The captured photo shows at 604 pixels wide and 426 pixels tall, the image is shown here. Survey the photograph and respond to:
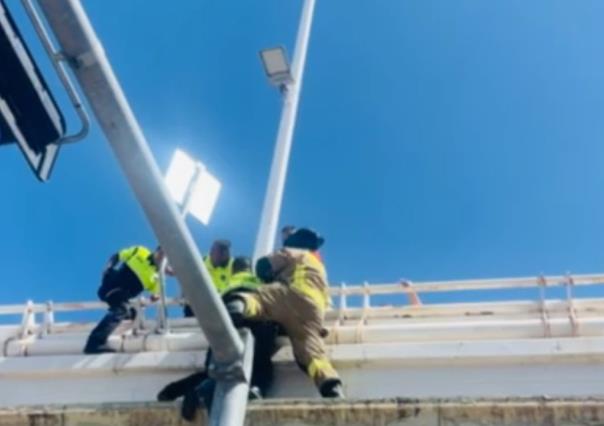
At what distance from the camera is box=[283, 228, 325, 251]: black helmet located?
945cm

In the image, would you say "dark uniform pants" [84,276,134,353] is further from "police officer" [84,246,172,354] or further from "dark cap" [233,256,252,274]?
"dark cap" [233,256,252,274]

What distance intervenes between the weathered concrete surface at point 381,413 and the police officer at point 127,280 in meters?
2.10

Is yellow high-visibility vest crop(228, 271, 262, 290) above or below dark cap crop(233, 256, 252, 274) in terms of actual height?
below

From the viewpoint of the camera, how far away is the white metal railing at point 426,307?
8.55 metres

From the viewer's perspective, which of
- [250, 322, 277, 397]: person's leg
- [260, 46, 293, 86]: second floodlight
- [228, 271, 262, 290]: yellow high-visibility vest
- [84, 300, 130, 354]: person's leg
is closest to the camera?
[250, 322, 277, 397]: person's leg

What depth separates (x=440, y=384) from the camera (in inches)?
308

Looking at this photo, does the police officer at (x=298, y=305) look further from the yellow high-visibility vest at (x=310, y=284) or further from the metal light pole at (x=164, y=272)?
the metal light pole at (x=164, y=272)

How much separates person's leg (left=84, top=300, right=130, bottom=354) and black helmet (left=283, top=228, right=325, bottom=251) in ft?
5.34

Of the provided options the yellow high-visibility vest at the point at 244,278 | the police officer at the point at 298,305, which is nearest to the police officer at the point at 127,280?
the yellow high-visibility vest at the point at 244,278

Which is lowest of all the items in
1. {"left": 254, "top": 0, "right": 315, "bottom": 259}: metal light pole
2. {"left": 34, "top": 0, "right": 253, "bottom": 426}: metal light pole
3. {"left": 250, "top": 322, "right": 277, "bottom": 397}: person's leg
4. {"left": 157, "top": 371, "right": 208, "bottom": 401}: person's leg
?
{"left": 34, "top": 0, "right": 253, "bottom": 426}: metal light pole

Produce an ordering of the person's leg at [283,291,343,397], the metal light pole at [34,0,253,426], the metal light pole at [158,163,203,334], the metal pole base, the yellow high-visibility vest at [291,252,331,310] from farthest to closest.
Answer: the yellow high-visibility vest at [291,252,331,310], the person's leg at [283,291,343,397], the metal light pole at [158,163,203,334], the metal pole base, the metal light pole at [34,0,253,426]

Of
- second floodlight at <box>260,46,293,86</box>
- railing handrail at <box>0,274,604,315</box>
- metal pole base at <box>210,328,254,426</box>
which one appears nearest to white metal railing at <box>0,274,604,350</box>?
railing handrail at <box>0,274,604,315</box>

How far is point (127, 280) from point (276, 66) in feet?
15.9

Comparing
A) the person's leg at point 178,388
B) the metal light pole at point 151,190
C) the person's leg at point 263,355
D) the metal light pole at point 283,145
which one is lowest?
the metal light pole at point 151,190
